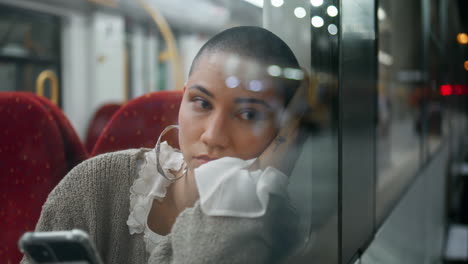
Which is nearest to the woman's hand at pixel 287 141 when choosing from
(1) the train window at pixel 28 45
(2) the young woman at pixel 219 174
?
(2) the young woman at pixel 219 174

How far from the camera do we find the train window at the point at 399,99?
190cm

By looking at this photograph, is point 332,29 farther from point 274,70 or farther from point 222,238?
point 222,238

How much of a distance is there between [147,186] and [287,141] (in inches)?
9.1

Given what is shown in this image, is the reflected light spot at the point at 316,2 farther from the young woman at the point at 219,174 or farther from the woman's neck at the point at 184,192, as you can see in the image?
the woman's neck at the point at 184,192

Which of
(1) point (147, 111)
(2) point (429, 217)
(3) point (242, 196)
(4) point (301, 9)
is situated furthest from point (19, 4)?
(2) point (429, 217)

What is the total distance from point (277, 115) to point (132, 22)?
2.17 metres

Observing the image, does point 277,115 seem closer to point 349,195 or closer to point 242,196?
point 242,196

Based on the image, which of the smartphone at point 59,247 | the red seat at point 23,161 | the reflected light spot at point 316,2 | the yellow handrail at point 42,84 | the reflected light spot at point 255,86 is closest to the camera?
the smartphone at point 59,247

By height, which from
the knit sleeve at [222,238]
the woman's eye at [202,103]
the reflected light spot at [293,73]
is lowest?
the knit sleeve at [222,238]

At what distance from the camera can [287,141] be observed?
677 mm

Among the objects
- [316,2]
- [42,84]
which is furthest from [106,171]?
[42,84]

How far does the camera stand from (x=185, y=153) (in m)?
0.64

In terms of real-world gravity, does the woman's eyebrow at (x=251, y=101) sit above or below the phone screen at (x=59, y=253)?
above

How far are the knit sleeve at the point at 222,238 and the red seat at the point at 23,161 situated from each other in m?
0.41
